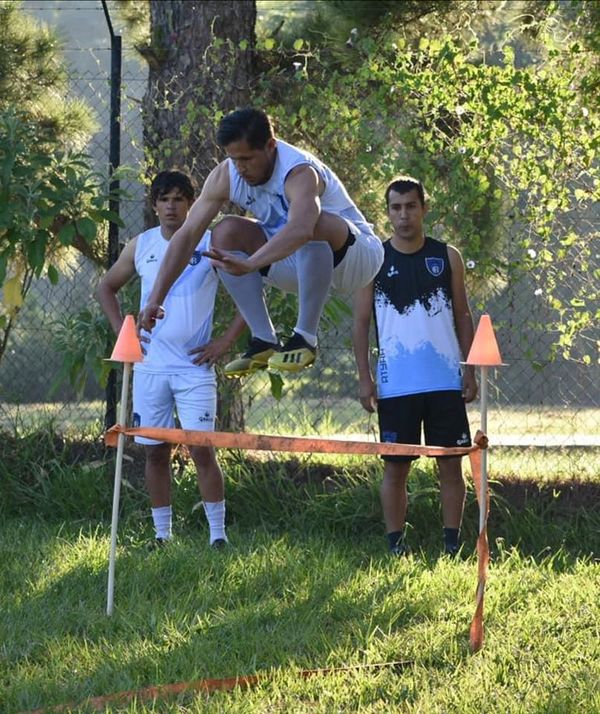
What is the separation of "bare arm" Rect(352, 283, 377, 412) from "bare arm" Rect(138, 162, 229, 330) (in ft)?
4.66

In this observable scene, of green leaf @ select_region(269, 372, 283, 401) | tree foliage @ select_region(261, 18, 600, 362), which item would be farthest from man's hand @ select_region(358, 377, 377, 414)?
tree foliage @ select_region(261, 18, 600, 362)

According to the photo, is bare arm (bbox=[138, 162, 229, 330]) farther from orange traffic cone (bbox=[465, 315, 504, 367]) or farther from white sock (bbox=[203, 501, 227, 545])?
white sock (bbox=[203, 501, 227, 545])

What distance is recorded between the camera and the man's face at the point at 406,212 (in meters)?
6.11

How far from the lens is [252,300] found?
17.1 ft

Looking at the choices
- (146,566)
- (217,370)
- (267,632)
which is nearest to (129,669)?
(267,632)

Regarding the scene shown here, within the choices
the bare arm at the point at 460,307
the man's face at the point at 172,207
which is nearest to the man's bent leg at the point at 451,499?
the bare arm at the point at 460,307

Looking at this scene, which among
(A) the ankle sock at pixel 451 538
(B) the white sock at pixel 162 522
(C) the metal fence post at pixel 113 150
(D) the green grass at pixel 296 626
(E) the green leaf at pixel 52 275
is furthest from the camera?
(C) the metal fence post at pixel 113 150

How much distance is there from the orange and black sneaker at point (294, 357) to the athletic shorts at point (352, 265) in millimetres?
309

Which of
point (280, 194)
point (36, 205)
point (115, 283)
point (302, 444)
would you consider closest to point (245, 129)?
point (280, 194)

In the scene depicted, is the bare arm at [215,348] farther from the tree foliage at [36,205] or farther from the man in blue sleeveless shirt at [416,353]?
the tree foliage at [36,205]

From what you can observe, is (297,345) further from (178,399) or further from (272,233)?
(178,399)

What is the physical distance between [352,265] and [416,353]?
111cm

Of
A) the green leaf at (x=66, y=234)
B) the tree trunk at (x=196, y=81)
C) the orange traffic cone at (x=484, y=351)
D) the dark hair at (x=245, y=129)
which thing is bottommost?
the orange traffic cone at (x=484, y=351)

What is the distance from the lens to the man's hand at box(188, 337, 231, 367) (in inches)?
243
